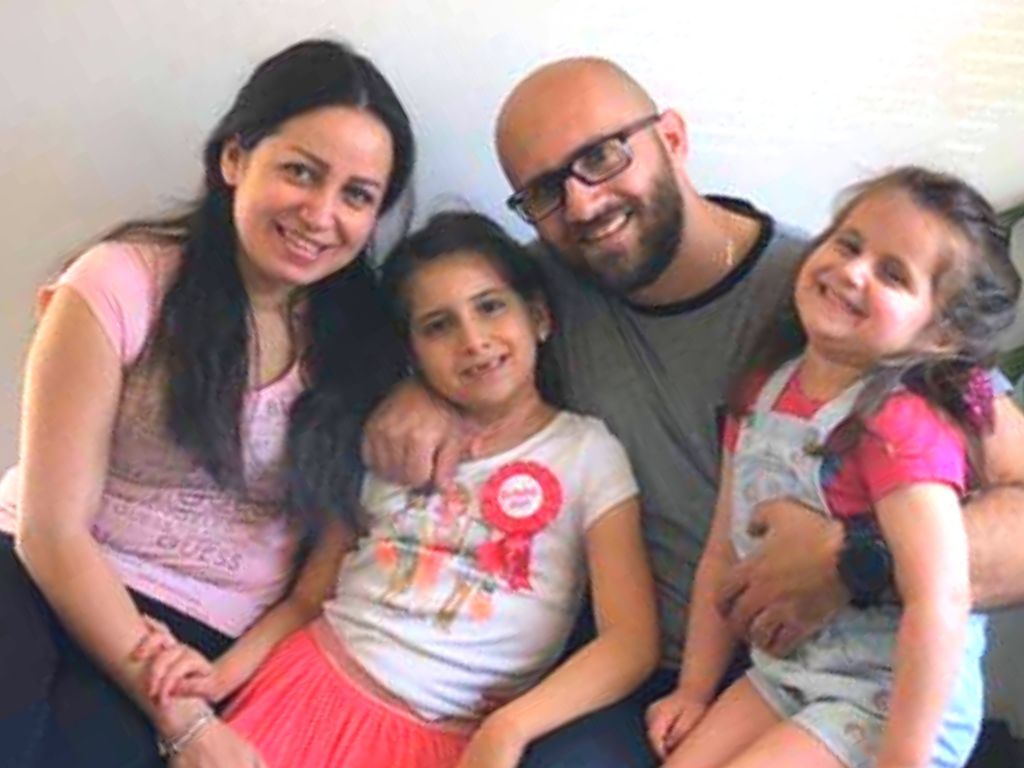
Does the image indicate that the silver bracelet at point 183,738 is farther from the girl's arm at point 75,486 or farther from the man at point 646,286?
the man at point 646,286

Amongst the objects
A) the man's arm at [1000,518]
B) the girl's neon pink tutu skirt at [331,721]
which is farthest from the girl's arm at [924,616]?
the girl's neon pink tutu skirt at [331,721]

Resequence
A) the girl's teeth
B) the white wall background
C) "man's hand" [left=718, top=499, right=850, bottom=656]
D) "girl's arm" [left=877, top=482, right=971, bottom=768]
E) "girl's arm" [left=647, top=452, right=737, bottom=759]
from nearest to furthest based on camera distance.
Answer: "girl's arm" [left=877, top=482, right=971, bottom=768] < "man's hand" [left=718, top=499, right=850, bottom=656] < "girl's arm" [left=647, top=452, right=737, bottom=759] < the girl's teeth < the white wall background

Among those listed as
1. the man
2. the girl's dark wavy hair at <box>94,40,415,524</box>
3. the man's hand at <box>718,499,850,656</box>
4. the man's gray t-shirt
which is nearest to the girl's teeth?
the man

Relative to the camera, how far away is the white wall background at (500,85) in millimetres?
1772

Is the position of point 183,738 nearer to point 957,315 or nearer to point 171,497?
point 171,497

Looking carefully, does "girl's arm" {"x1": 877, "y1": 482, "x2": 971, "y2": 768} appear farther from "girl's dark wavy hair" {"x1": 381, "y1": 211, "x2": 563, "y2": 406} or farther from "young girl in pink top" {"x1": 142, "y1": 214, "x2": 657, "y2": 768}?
"girl's dark wavy hair" {"x1": 381, "y1": 211, "x2": 563, "y2": 406}

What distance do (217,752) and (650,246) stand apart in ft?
2.25

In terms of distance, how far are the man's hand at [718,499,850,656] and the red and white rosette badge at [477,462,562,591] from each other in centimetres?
22

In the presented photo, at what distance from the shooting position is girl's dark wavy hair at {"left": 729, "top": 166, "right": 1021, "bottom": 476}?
4.35 ft

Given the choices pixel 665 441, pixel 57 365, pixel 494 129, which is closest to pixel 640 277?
pixel 665 441

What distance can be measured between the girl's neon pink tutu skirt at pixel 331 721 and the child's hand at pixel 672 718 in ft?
0.63

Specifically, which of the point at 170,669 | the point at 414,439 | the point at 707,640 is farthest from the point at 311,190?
the point at 707,640

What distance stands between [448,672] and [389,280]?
0.44m

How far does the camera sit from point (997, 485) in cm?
143
